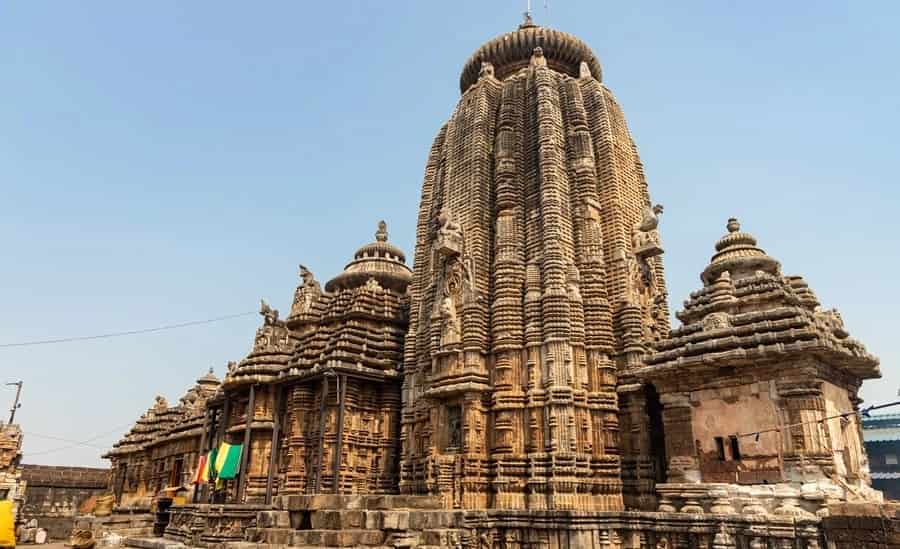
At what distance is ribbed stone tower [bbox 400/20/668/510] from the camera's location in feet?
68.5

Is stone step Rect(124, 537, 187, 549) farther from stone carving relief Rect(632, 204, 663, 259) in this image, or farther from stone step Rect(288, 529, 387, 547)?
stone carving relief Rect(632, 204, 663, 259)

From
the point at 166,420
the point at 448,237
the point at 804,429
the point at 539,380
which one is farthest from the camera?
the point at 166,420

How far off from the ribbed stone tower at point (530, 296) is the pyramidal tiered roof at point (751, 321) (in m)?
3.67

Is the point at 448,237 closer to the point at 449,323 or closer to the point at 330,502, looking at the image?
the point at 449,323

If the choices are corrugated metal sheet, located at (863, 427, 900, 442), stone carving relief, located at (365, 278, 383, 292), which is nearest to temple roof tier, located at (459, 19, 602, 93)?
stone carving relief, located at (365, 278, 383, 292)

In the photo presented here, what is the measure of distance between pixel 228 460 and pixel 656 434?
19.1 metres

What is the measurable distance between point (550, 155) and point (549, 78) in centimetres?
489

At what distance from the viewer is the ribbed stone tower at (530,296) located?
20.9 m

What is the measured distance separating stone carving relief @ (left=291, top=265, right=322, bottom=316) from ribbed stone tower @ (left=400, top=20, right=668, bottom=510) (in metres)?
8.89

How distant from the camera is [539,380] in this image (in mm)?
21547

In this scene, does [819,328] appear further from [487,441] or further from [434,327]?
[434,327]

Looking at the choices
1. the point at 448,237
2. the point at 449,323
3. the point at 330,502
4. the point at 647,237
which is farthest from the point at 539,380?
the point at 330,502

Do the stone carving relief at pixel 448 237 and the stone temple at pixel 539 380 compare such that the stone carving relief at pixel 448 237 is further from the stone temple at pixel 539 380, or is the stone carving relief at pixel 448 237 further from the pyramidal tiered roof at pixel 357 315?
the pyramidal tiered roof at pixel 357 315

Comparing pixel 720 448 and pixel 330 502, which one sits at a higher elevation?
pixel 720 448
